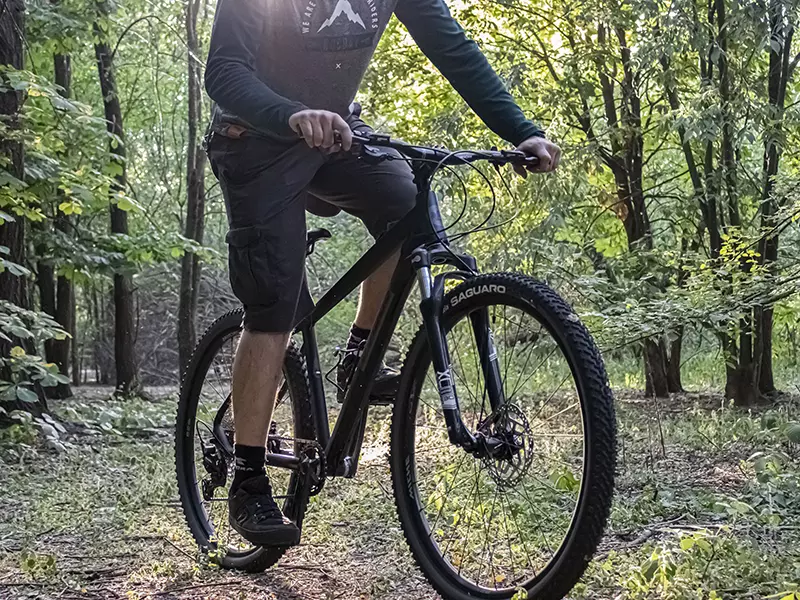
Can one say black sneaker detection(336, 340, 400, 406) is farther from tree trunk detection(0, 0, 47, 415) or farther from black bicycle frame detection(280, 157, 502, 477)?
tree trunk detection(0, 0, 47, 415)

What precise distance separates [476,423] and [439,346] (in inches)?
8.5

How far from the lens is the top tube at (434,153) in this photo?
2174 millimetres

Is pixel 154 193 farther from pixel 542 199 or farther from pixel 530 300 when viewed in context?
pixel 530 300

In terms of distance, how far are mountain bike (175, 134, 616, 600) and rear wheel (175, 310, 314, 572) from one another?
0.07m

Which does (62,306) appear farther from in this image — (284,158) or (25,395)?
(284,158)

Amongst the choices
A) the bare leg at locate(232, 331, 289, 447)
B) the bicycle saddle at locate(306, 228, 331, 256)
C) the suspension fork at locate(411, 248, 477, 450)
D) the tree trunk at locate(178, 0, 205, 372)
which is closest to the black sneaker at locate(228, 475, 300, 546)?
the bare leg at locate(232, 331, 289, 447)

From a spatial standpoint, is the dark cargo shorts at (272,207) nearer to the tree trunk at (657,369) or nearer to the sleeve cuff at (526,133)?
the sleeve cuff at (526,133)

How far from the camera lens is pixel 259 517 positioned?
101 inches

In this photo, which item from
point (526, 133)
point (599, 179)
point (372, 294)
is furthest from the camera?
point (599, 179)

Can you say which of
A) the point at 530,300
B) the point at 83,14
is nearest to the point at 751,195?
the point at 530,300

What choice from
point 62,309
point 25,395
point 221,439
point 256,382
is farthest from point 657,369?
point 62,309

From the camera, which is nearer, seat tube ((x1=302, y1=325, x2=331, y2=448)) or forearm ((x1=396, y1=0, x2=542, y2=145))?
forearm ((x1=396, y1=0, x2=542, y2=145))

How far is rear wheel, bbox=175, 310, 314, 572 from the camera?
2898mm

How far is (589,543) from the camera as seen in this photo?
6.28 feet
